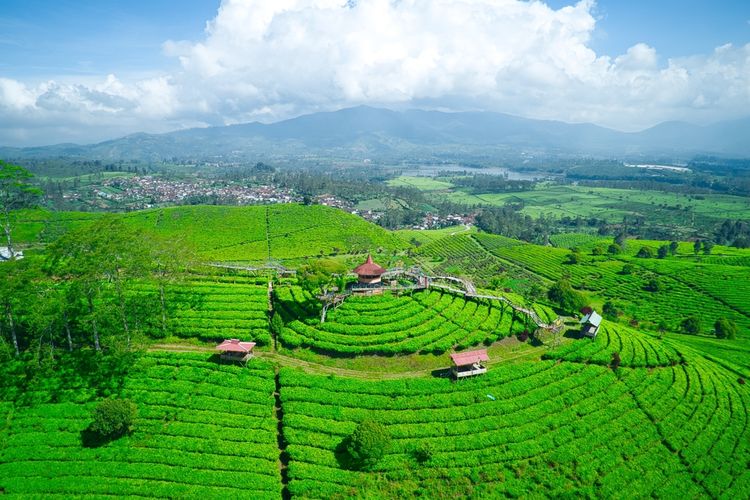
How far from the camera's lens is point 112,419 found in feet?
109

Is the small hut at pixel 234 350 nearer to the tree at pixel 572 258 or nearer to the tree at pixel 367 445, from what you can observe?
the tree at pixel 367 445

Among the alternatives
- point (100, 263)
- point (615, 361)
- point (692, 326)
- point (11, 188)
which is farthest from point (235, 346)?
point (692, 326)

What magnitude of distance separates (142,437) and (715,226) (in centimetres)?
20690

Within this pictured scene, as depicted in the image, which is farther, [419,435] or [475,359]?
[475,359]

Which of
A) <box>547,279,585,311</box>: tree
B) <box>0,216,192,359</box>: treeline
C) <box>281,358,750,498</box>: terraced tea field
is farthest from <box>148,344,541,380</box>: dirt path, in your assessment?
<box>547,279,585,311</box>: tree

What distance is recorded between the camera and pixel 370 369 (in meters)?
43.2

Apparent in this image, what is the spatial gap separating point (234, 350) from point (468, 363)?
2327cm

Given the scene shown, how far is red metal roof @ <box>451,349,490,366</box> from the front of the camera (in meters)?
41.8

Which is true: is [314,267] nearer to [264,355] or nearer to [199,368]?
[264,355]

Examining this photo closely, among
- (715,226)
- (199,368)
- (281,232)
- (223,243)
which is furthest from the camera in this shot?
(715,226)

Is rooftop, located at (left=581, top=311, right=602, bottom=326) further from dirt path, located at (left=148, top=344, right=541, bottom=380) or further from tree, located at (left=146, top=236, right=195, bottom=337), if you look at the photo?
tree, located at (left=146, top=236, right=195, bottom=337)

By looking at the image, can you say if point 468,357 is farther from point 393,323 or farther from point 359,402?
point 359,402

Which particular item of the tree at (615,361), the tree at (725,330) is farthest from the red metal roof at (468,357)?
the tree at (725,330)

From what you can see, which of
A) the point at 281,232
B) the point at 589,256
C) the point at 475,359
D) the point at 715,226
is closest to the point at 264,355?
the point at 475,359
